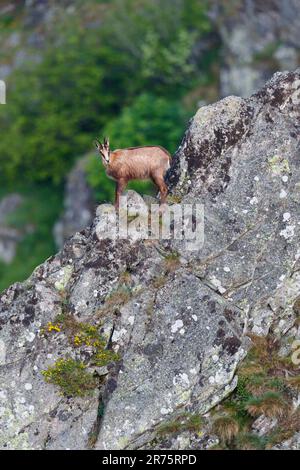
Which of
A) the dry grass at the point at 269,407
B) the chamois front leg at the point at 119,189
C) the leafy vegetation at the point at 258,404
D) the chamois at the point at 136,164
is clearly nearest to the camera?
the leafy vegetation at the point at 258,404

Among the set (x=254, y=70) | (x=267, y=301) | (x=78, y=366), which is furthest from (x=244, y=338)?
(x=254, y=70)

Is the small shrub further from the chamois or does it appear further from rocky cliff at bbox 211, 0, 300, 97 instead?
rocky cliff at bbox 211, 0, 300, 97

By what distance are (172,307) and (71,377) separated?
3299 millimetres

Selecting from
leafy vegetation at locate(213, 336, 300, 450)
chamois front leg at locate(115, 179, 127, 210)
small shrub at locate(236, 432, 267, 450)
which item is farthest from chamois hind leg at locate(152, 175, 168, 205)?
small shrub at locate(236, 432, 267, 450)

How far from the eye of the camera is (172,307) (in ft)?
90.5

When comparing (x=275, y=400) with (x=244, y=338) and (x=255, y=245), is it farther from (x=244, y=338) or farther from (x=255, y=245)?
(x=255, y=245)

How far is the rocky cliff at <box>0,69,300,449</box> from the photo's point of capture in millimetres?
26625

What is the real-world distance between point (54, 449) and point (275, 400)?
5.85 metres

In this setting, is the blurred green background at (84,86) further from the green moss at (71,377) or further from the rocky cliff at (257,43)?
the green moss at (71,377)

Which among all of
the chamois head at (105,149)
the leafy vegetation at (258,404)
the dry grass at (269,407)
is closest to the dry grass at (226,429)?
the leafy vegetation at (258,404)

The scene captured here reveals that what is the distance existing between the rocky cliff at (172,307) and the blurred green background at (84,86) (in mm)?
44170

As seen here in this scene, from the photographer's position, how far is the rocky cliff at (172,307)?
26625 mm

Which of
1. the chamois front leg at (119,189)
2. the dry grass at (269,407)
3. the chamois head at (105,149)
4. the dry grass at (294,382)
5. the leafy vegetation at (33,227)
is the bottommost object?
the leafy vegetation at (33,227)

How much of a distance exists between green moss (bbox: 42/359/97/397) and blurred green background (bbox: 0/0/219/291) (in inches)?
1832
